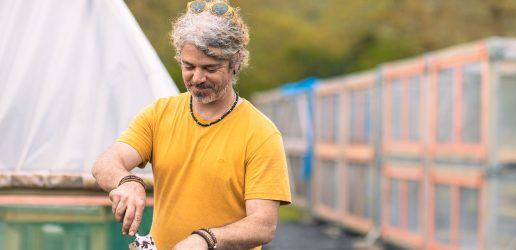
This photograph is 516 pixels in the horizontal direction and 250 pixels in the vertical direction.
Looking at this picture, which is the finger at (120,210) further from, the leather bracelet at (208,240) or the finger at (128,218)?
the leather bracelet at (208,240)

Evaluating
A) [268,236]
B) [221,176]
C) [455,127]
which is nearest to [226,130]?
[221,176]

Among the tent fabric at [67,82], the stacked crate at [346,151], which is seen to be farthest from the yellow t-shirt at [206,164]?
the stacked crate at [346,151]

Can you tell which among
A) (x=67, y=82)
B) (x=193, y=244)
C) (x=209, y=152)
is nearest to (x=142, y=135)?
(x=209, y=152)

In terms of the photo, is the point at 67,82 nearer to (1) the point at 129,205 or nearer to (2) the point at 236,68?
(2) the point at 236,68

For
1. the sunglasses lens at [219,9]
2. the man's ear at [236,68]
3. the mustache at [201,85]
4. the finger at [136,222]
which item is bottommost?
the finger at [136,222]

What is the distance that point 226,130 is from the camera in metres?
3.41

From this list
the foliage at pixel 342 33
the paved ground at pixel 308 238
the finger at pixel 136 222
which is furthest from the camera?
the foliage at pixel 342 33

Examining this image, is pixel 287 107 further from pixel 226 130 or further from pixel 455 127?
pixel 226 130

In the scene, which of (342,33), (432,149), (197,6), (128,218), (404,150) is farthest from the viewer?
(342,33)

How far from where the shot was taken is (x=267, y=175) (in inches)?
132

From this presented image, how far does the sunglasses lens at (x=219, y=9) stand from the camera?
3348 millimetres

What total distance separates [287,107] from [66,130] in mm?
16536

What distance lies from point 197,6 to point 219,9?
10 centimetres

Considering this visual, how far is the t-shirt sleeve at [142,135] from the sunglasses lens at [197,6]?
14.1 inches
